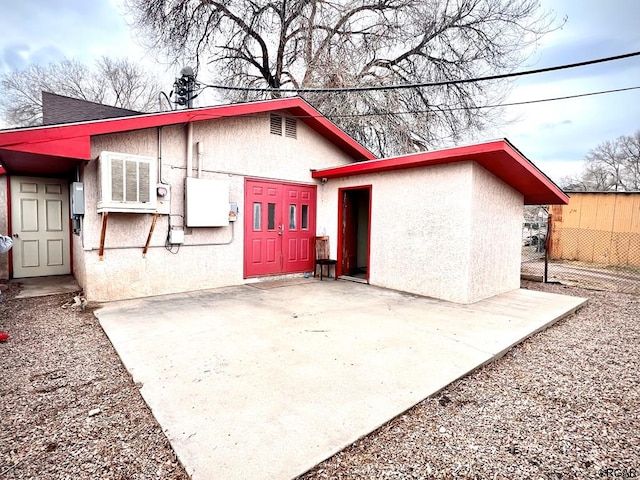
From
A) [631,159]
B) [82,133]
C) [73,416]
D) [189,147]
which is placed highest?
[631,159]

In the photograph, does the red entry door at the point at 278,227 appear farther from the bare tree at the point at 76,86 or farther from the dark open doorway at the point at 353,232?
the bare tree at the point at 76,86

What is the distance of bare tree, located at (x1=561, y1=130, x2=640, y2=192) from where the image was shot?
26203 millimetres

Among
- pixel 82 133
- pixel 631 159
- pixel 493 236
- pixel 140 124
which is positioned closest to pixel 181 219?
pixel 140 124

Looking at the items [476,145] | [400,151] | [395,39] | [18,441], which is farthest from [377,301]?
[395,39]

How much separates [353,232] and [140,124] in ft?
16.6

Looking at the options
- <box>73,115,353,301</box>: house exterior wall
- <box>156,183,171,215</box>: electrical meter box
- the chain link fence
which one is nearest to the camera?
<box>73,115,353,301</box>: house exterior wall

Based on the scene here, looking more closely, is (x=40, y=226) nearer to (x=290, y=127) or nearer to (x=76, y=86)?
(x=290, y=127)

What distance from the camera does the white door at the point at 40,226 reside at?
7.02 m

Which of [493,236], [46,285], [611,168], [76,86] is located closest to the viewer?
[493,236]

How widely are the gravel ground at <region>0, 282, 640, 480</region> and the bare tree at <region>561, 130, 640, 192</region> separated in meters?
28.9

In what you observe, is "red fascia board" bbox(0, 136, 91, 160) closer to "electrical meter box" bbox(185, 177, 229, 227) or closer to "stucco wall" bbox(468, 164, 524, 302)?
"electrical meter box" bbox(185, 177, 229, 227)

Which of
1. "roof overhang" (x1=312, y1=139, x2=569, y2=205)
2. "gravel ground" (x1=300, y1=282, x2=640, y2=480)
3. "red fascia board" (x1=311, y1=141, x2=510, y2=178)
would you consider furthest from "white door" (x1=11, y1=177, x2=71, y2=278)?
"gravel ground" (x1=300, y1=282, x2=640, y2=480)

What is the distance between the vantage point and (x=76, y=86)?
1819cm

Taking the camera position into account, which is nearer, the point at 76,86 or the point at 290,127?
the point at 290,127
